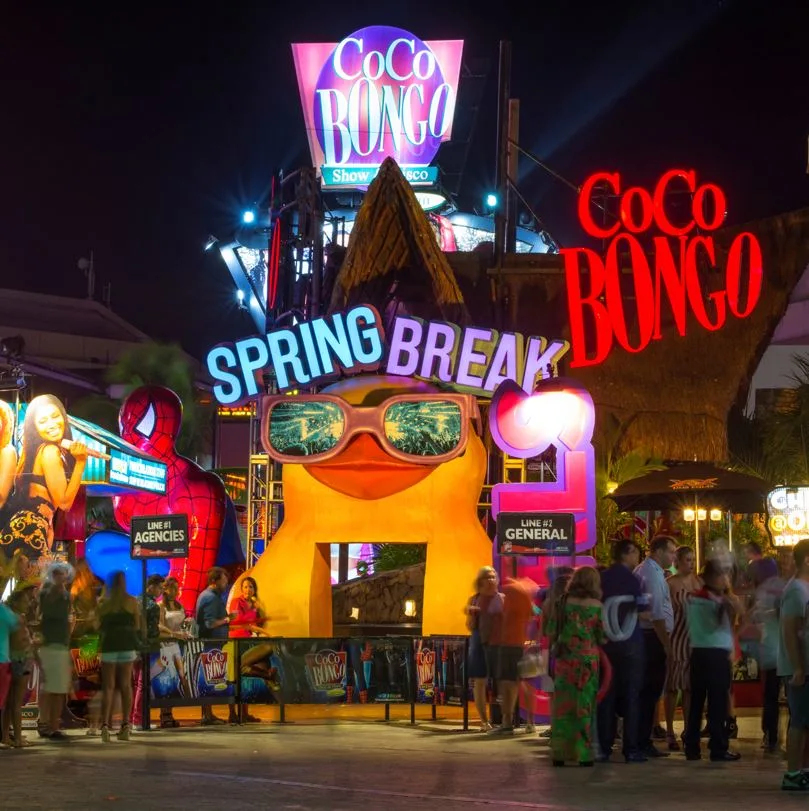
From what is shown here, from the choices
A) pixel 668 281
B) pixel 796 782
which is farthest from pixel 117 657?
pixel 668 281

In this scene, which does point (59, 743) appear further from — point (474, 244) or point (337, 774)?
point (474, 244)

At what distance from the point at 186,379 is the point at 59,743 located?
137 ft

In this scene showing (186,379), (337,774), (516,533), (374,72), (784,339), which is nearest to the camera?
(337,774)

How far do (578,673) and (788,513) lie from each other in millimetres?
11050

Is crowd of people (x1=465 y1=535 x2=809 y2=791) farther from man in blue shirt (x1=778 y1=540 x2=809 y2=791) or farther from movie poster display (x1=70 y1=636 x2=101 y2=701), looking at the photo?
movie poster display (x1=70 y1=636 x2=101 y2=701)

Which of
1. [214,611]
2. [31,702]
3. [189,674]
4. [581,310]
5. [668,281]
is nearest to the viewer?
[189,674]

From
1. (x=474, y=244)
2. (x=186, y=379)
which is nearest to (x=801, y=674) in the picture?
(x=186, y=379)

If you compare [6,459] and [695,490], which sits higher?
[6,459]

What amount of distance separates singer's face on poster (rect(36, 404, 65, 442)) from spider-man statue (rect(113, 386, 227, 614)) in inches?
141

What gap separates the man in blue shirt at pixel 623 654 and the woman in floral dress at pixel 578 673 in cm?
28

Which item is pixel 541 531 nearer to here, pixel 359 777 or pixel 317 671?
pixel 317 671

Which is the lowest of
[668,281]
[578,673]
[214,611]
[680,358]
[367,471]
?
[578,673]

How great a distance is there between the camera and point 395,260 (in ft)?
79.7

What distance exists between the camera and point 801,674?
8852mm
